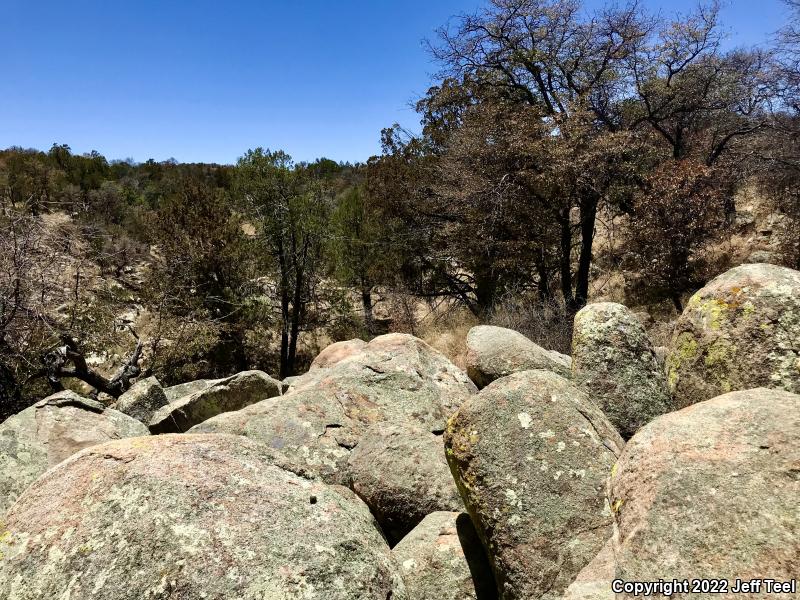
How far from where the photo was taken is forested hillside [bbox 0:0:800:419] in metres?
12.3

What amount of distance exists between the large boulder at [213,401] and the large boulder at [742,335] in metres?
5.44

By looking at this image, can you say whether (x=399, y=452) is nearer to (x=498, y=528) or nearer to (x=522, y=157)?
(x=498, y=528)

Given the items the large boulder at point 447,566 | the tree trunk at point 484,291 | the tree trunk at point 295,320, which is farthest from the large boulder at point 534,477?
the tree trunk at point 295,320

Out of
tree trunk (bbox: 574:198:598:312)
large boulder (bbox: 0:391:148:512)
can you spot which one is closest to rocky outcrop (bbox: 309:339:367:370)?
large boulder (bbox: 0:391:148:512)

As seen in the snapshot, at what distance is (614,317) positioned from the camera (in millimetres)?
5281

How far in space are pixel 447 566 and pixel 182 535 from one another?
177 cm

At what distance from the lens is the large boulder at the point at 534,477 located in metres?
2.91

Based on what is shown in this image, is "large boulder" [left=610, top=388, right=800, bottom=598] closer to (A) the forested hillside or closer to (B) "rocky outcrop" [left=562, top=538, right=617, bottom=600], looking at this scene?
(B) "rocky outcrop" [left=562, top=538, right=617, bottom=600]

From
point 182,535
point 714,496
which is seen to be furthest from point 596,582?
point 182,535

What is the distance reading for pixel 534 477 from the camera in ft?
10.1

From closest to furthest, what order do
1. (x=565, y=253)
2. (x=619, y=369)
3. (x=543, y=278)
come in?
1. (x=619, y=369)
2. (x=565, y=253)
3. (x=543, y=278)

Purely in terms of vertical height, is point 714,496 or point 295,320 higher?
point 714,496

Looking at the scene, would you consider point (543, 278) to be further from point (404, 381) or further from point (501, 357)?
point (404, 381)

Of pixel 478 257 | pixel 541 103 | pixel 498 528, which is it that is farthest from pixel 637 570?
pixel 541 103
